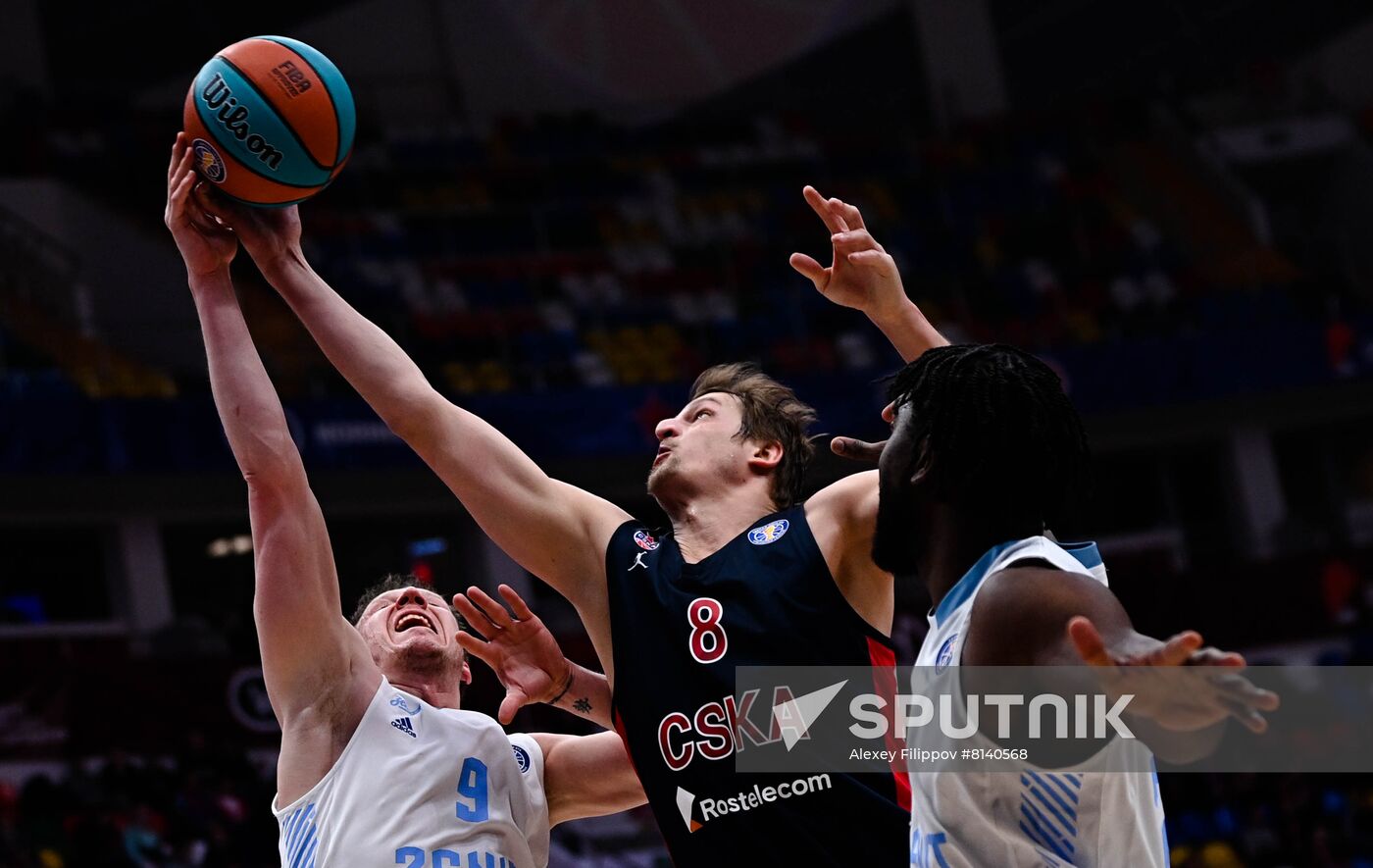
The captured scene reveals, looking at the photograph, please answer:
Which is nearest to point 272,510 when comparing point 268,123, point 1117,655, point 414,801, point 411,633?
point 411,633

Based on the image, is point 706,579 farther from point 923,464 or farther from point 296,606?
point 923,464

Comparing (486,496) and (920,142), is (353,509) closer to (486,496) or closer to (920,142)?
(920,142)

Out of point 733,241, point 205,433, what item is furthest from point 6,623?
point 733,241

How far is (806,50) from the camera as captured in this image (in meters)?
22.6

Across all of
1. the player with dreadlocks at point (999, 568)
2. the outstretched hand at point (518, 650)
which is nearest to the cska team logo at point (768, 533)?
the outstretched hand at point (518, 650)

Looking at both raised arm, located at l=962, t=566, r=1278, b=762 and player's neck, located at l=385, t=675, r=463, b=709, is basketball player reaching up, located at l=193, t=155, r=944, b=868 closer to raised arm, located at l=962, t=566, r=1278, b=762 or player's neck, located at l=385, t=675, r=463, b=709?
player's neck, located at l=385, t=675, r=463, b=709

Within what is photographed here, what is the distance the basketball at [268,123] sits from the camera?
11.9 feet

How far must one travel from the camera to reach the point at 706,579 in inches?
127

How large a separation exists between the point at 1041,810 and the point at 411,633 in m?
2.44

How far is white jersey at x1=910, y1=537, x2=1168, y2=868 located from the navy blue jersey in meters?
0.96

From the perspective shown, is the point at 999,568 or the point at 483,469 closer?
the point at 999,568

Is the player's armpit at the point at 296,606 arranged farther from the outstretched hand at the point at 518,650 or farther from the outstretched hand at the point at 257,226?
the outstretched hand at the point at 257,226

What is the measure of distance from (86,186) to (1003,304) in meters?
10.7

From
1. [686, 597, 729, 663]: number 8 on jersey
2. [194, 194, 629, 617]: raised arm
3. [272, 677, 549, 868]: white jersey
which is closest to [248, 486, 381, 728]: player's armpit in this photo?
[272, 677, 549, 868]: white jersey
